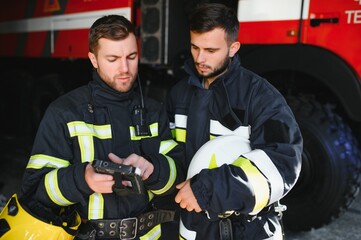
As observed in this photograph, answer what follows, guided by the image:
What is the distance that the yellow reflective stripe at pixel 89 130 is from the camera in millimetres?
1587

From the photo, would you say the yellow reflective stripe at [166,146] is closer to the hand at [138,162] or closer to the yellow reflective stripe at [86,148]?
the hand at [138,162]

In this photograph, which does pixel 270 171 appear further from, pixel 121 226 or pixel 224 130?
pixel 121 226

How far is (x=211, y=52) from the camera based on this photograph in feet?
5.70

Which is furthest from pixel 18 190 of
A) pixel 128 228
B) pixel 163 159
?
pixel 163 159

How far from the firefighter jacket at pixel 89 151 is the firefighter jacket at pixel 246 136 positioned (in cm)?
19

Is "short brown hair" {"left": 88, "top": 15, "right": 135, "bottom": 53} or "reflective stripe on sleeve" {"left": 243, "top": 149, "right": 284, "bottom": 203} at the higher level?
"short brown hair" {"left": 88, "top": 15, "right": 135, "bottom": 53}

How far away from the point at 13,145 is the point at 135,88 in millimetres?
4344

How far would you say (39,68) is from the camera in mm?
5637

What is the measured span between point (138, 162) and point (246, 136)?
1.57ft

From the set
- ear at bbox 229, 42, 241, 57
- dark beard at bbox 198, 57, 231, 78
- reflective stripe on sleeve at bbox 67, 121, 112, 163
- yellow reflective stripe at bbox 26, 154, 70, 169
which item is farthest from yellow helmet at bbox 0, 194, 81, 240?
ear at bbox 229, 42, 241, 57

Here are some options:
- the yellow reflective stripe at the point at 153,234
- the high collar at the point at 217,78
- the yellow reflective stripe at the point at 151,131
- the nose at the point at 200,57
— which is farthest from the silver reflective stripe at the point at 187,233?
the nose at the point at 200,57

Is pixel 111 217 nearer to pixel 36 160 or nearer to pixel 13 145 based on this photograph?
pixel 36 160

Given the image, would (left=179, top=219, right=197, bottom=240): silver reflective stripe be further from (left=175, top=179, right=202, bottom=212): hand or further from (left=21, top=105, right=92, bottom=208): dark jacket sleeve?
(left=21, top=105, right=92, bottom=208): dark jacket sleeve

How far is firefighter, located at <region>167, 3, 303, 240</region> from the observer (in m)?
1.43
